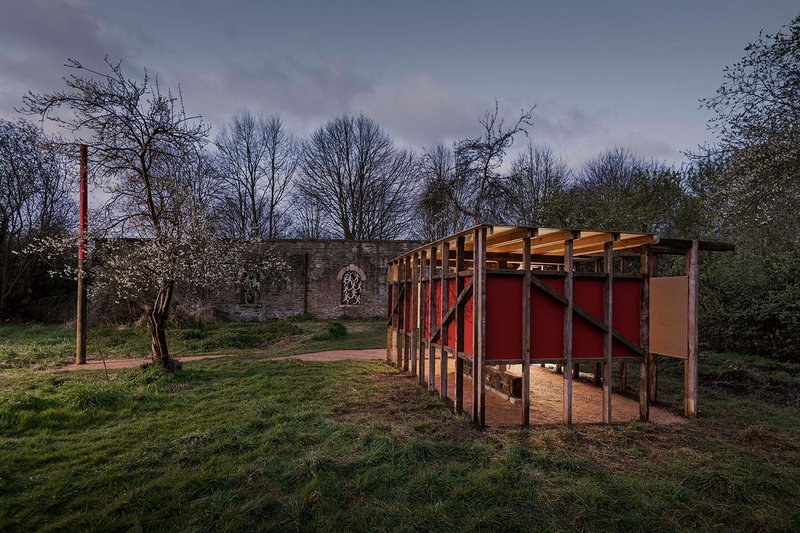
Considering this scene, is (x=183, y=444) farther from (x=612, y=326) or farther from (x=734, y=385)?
(x=734, y=385)

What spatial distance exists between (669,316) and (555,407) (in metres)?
2.20

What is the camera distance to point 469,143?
16.3m

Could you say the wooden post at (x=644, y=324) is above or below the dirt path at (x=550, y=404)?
above

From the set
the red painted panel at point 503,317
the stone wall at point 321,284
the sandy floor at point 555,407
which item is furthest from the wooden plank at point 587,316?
the stone wall at point 321,284

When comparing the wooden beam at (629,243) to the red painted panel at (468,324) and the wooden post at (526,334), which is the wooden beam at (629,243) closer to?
the wooden post at (526,334)

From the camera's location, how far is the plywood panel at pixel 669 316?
5.91m

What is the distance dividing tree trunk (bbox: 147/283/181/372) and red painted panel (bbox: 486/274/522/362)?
20.5 feet

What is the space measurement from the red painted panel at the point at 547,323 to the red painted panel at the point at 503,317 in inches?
9.2

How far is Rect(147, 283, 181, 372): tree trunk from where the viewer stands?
821cm

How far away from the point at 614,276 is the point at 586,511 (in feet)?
12.1

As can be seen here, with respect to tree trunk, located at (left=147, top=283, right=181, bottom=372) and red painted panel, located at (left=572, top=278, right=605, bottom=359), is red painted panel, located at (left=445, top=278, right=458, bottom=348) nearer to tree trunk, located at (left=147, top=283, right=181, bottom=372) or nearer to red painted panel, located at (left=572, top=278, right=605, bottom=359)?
red painted panel, located at (left=572, top=278, right=605, bottom=359)

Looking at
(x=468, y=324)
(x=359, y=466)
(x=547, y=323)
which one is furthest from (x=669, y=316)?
(x=359, y=466)

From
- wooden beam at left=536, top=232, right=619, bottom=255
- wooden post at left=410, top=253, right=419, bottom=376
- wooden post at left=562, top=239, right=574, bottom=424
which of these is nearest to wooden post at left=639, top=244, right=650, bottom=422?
wooden beam at left=536, top=232, right=619, bottom=255

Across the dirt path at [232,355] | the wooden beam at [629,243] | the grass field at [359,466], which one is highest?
the wooden beam at [629,243]
